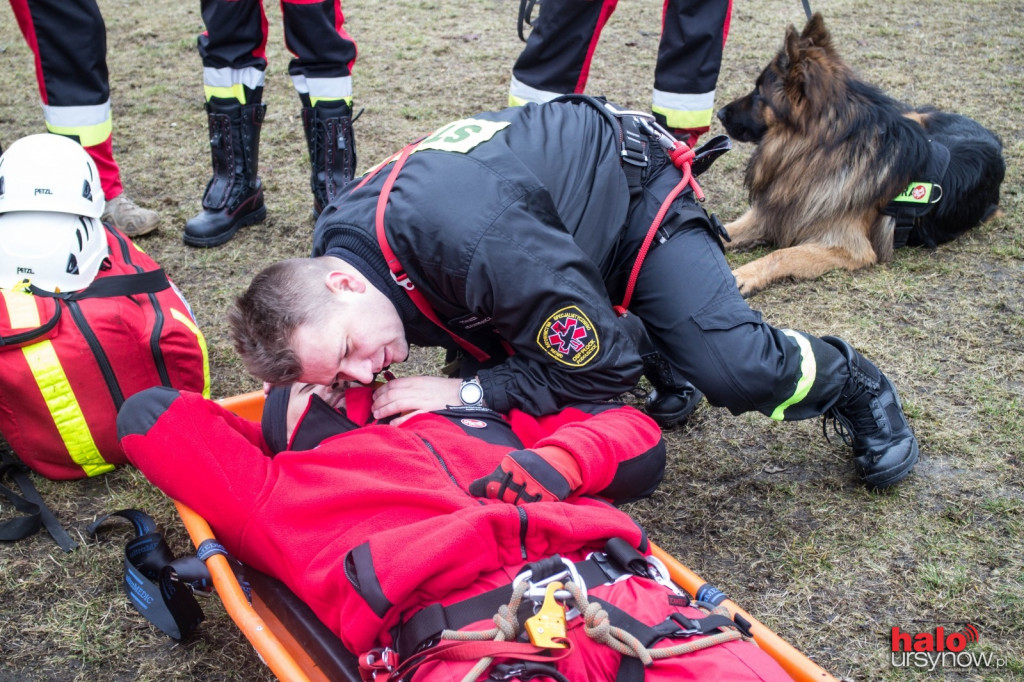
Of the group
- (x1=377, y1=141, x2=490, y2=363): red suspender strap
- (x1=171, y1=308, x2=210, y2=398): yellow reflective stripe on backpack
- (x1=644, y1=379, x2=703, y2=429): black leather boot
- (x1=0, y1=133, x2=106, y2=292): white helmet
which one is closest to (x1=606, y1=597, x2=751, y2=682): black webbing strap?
(x1=377, y1=141, x2=490, y2=363): red suspender strap

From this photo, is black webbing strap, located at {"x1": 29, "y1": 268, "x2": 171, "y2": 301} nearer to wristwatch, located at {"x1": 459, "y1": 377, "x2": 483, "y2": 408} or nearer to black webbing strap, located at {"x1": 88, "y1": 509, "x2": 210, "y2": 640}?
black webbing strap, located at {"x1": 88, "y1": 509, "x2": 210, "y2": 640}

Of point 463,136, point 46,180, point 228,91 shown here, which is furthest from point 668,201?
point 228,91

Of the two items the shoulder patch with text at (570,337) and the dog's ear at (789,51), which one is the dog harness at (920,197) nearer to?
the dog's ear at (789,51)

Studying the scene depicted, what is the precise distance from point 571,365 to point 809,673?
0.82 metres

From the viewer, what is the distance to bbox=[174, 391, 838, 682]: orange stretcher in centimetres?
167

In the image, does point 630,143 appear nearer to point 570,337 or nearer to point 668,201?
point 668,201

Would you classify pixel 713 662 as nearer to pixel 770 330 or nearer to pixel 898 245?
pixel 770 330

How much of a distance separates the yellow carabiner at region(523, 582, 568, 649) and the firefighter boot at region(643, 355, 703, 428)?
127 cm

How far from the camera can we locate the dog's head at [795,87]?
3.63 meters

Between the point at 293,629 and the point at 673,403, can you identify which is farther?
the point at 673,403

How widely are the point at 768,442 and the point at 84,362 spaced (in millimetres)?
2132

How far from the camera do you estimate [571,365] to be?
6.33 ft

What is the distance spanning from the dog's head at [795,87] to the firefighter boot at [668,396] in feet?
5.75

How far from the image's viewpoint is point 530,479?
177 cm
